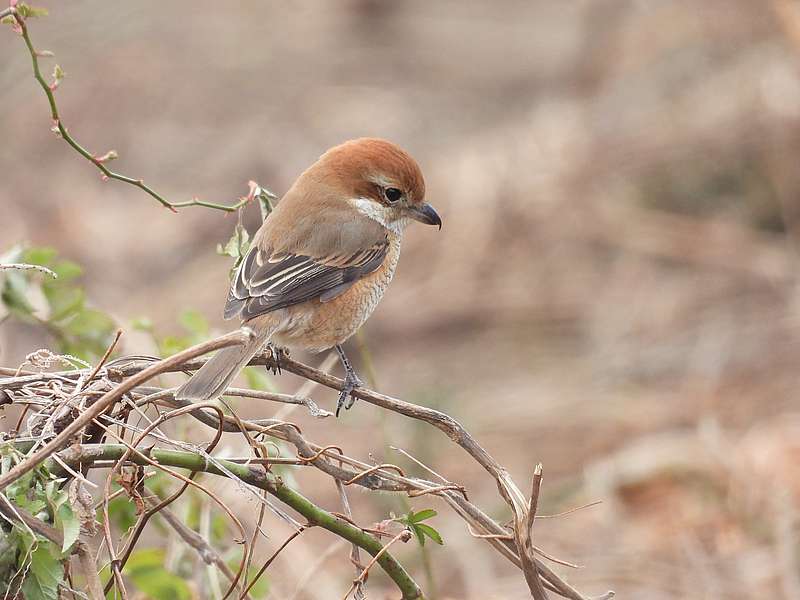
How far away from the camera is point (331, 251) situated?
3926mm

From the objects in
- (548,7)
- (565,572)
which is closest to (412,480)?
(565,572)

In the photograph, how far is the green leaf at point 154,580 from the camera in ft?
9.00

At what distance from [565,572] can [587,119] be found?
5.07 m

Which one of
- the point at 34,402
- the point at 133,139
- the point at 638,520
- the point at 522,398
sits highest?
the point at 133,139

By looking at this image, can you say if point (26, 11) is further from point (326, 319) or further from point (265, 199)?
point (326, 319)

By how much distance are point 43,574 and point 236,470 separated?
38 centimetres

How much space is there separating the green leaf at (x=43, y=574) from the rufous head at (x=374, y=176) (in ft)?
7.70

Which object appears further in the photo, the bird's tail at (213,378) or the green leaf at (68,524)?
the bird's tail at (213,378)

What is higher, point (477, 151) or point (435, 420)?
point (477, 151)

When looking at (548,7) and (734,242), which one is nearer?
(734,242)

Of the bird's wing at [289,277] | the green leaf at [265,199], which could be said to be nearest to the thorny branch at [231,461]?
the green leaf at [265,199]

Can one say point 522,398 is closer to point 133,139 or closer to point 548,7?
point 133,139

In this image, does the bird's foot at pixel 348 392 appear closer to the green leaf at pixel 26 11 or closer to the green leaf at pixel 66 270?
the green leaf at pixel 66 270

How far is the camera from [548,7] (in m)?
12.1
